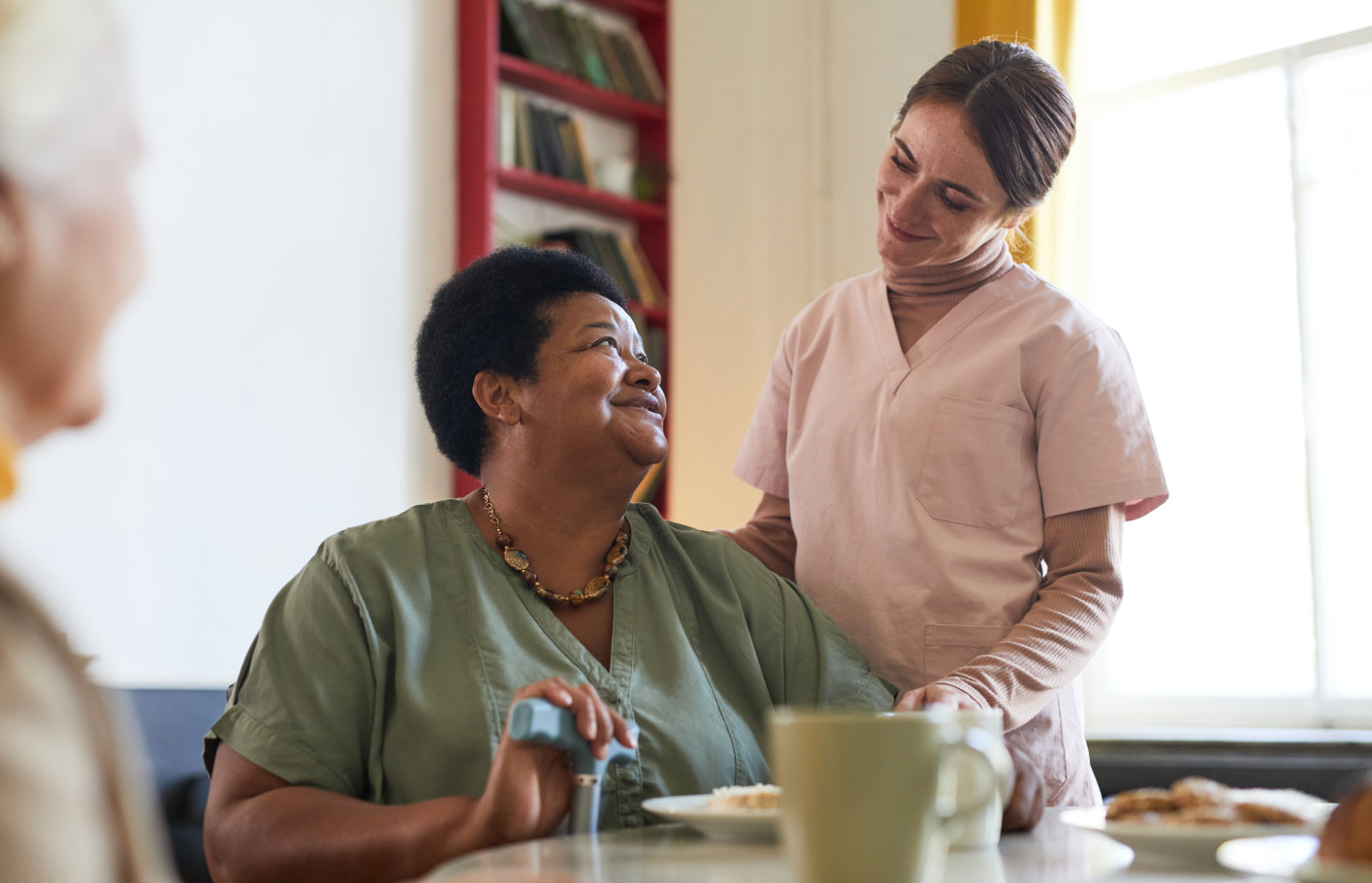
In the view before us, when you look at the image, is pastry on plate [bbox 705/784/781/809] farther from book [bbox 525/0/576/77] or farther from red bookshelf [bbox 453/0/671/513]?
book [bbox 525/0/576/77]

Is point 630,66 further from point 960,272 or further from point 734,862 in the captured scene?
point 734,862

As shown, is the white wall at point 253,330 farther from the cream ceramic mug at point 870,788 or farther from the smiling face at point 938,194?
the cream ceramic mug at point 870,788

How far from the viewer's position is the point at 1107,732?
3.68 metres

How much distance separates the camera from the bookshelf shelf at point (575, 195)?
431 centimetres

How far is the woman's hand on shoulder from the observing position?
1.22 m

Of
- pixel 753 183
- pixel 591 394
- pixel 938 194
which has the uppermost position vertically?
pixel 753 183

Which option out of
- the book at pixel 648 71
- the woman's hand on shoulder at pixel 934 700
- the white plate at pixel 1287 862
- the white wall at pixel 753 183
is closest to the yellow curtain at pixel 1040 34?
the white wall at pixel 753 183

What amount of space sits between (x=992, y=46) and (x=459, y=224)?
2751 mm

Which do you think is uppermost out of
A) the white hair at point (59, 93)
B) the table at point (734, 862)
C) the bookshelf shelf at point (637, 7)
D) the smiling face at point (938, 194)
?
the bookshelf shelf at point (637, 7)

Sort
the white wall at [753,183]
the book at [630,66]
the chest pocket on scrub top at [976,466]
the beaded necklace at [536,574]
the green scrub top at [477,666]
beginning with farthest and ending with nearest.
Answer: the white wall at [753,183]
the book at [630,66]
the chest pocket on scrub top at [976,466]
the beaded necklace at [536,574]
the green scrub top at [477,666]

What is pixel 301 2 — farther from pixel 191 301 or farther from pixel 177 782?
pixel 177 782

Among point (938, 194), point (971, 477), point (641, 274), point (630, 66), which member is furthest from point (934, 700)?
point (630, 66)

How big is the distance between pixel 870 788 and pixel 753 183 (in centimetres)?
444

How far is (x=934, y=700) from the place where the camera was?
4.05 feet
